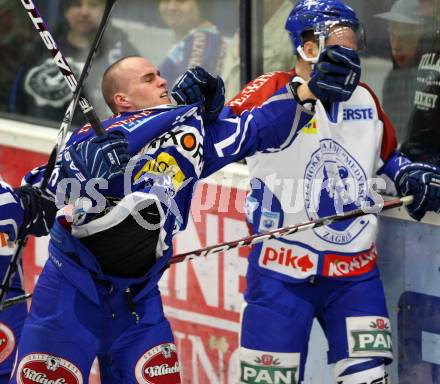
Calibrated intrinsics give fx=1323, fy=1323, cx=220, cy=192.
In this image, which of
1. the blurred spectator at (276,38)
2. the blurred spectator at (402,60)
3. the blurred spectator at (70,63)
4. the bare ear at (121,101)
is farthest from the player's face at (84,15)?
the bare ear at (121,101)

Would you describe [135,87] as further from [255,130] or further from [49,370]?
[49,370]

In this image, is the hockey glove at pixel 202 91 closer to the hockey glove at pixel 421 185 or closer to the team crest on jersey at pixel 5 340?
the hockey glove at pixel 421 185

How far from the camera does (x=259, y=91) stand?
16.1 feet

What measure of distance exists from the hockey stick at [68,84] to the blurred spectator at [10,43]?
2401 mm

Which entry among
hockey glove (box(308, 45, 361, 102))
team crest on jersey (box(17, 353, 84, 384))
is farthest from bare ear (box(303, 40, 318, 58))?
team crest on jersey (box(17, 353, 84, 384))

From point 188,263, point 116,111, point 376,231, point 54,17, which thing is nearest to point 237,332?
point 188,263

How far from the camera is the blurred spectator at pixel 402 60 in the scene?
5180 mm

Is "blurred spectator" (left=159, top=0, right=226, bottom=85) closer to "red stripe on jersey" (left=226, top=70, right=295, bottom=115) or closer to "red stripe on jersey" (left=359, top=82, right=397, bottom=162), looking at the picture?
"red stripe on jersey" (left=226, top=70, right=295, bottom=115)

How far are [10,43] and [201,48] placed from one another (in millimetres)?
1441

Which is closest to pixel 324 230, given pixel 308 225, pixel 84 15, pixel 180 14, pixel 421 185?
pixel 308 225

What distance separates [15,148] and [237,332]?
5.67ft

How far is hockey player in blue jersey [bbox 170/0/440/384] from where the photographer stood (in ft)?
16.0

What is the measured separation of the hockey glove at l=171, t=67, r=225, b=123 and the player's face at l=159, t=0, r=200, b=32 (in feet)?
4.87

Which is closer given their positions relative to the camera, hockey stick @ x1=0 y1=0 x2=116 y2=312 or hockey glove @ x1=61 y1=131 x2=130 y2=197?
hockey glove @ x1=61 y1=131 x2=130 y2=197
